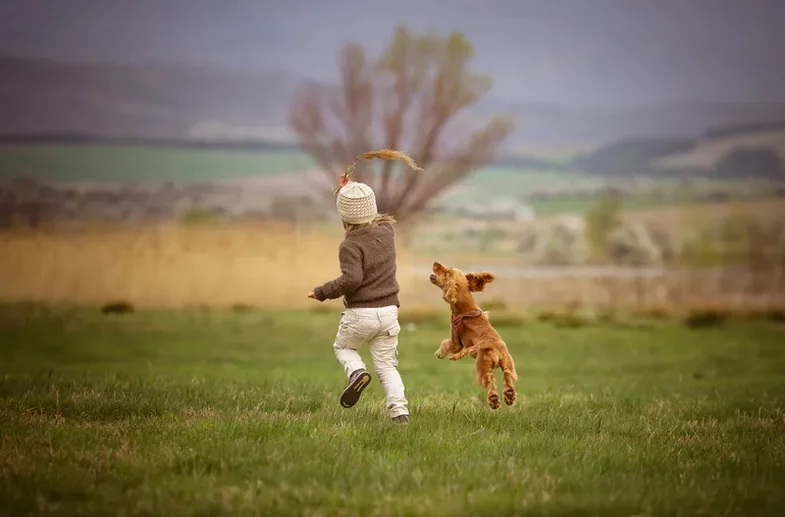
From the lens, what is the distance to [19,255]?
2286cm

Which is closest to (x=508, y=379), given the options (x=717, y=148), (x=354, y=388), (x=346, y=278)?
(x=354, y=388)

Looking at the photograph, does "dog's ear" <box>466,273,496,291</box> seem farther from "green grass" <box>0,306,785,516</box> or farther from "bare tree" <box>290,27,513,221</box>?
"bare tree" <box>290,27,513,221</box>

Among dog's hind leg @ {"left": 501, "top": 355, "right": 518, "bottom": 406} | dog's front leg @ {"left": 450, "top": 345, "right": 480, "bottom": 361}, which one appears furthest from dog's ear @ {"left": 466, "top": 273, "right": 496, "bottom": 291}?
dog's hind leg @ {"left": 501, "top": 355, "right": 518, "bottom": 406}

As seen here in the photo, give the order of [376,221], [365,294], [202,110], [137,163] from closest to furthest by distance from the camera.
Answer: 1. [365,294]
2. [376,221]
3. [137,163]
4. [202,110]

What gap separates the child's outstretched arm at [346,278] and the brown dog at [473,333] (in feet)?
2.02

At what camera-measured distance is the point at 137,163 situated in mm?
29078

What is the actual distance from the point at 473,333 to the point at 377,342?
2.56ft

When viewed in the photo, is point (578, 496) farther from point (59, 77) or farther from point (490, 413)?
point (59, 77)

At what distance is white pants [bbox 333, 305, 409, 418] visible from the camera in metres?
7.18

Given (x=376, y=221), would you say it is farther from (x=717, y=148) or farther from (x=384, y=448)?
(x=717, y=148)

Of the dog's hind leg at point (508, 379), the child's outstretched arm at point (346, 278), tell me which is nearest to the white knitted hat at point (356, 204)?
the child's outstretched arm at point (346, 278)

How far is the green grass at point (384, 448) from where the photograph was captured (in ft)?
16.5

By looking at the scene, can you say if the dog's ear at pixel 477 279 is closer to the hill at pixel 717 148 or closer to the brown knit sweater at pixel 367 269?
the brown knit sweater at pixel 367 269

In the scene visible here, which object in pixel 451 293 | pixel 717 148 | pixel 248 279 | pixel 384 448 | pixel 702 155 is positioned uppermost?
pixel 717 148
